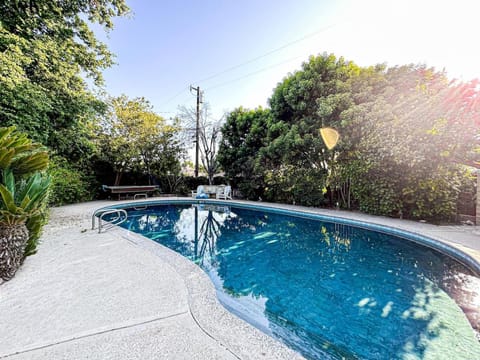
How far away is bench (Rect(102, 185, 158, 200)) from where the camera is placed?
11.6m

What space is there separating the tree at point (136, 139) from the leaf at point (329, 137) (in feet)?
Result: 28.9

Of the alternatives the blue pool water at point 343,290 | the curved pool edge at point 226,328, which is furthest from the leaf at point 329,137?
the curved pool edge at point 226,328

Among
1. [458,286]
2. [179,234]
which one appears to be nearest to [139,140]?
[179,234]

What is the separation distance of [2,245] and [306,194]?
9284mm

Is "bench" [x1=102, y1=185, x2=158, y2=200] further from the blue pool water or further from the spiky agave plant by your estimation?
the spiky agave plant

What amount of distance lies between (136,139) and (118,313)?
1157cm

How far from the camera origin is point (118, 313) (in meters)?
2.18

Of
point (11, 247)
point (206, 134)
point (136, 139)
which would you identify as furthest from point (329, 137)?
point (136, 139)

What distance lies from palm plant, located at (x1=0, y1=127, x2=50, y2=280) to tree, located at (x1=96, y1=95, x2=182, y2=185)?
8974 millimetres

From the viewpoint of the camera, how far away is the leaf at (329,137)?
29.4ft

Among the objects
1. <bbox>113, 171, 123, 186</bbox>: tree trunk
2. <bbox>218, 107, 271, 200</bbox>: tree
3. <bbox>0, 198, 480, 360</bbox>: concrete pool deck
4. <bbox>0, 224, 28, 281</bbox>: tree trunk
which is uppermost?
<bbox>218, 107, 271, 200</bbox>: tree

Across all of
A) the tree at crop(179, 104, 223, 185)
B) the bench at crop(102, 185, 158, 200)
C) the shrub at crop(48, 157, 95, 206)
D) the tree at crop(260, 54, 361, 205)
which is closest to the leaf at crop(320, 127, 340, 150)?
the tree at crop(260, 54, 361, 205)

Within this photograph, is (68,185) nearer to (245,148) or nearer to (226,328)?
(245,148)

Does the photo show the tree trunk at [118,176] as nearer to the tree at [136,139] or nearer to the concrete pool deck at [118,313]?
the tree at [136,139]
